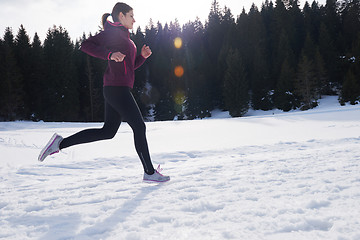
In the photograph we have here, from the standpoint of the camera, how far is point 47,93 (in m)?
28.1

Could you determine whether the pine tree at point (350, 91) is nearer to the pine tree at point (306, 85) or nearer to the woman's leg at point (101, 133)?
the pine tree at point (306, 85)

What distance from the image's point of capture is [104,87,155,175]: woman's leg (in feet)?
8.03

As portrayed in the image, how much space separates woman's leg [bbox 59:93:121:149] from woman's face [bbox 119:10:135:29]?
0.83 m

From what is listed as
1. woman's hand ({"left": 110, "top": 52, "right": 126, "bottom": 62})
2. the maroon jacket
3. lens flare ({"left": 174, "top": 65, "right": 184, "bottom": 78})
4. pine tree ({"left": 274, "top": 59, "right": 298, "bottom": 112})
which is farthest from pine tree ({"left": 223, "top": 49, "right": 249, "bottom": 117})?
woman's hand ({"left": 110, "top": 52, "right": 126, "bottom": 62})

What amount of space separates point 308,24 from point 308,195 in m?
42.1

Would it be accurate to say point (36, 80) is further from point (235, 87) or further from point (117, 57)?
point (117, 57)

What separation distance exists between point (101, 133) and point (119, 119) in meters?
0.23

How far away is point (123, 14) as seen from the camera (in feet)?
8.28

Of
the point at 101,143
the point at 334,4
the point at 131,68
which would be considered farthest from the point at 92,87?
the point at 334,4

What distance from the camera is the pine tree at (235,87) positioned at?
3116cm

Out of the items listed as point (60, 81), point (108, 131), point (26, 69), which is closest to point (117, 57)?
point (108, 131)

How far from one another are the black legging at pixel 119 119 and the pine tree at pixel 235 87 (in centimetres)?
2922

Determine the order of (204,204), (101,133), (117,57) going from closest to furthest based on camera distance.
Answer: (204,204) → (117,57) → (101,133)

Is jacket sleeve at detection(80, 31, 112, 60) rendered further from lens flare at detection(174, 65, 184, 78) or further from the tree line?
lens flare at detection(174, 65, 184, 78)
